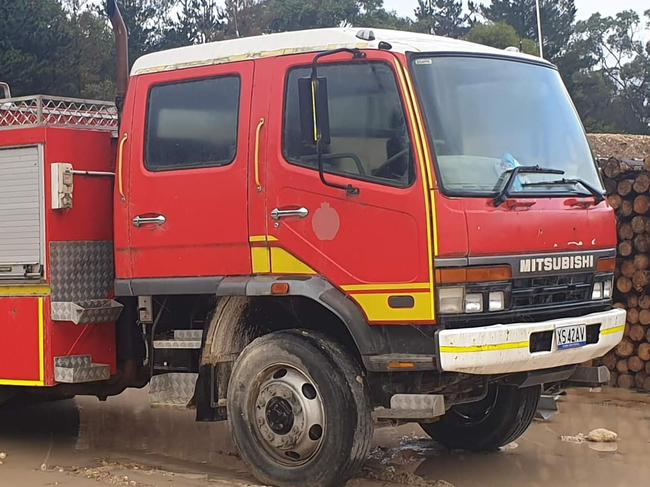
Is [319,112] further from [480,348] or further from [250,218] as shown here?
[480,348]

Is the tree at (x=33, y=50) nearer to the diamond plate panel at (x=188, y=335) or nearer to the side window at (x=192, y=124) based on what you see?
the side window at (x=192, y=124)

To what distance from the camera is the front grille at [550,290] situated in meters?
5.81

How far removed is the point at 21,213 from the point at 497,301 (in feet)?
11.1

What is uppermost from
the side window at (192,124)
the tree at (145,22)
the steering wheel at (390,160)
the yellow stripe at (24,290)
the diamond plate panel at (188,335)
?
the tree at (145,22)

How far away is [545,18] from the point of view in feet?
216

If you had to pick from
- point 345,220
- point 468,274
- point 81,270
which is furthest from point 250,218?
point 81,270

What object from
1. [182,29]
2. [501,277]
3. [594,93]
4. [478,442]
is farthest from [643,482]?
[594,93]

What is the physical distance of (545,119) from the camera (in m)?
6.36

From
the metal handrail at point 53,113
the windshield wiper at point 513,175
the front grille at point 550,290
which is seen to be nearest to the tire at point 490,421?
the front grille at point 550,290

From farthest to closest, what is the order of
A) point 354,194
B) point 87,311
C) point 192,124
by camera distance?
point 87,311
point 192,124
point 354,194

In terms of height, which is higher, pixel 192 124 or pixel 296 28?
pixel 296 28

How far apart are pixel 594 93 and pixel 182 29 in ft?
81.6

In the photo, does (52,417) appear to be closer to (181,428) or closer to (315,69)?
(181,428)

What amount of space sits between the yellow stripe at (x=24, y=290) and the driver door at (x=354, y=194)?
1752 millimetres
